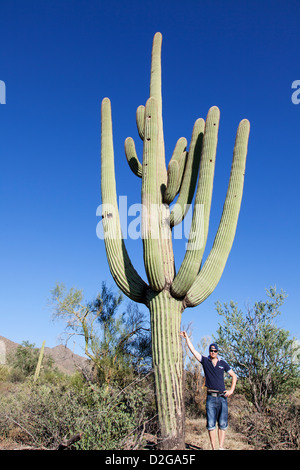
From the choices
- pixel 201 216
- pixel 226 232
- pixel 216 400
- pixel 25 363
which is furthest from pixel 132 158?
pixel 25 363

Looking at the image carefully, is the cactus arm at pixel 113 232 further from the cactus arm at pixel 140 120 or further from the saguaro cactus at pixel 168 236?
the cactus arm at pixel 140 120

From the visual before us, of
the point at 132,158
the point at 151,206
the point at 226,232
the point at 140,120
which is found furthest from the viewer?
the point at 140,120

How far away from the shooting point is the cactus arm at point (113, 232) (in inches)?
228

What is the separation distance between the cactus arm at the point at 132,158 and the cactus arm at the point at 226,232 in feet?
6.08

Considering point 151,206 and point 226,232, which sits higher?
point 151,206

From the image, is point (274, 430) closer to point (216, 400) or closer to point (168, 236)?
point (216, 400)

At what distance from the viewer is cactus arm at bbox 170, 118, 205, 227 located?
620 cm

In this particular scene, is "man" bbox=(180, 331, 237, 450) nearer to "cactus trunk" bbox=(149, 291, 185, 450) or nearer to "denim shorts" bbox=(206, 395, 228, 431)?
"denim shorts" bbox=(206, 395, 228, 431)

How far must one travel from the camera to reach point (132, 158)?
685 centimetres

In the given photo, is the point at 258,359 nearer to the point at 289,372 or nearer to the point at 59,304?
the point at 289,372

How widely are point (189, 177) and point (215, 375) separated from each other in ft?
11.6
